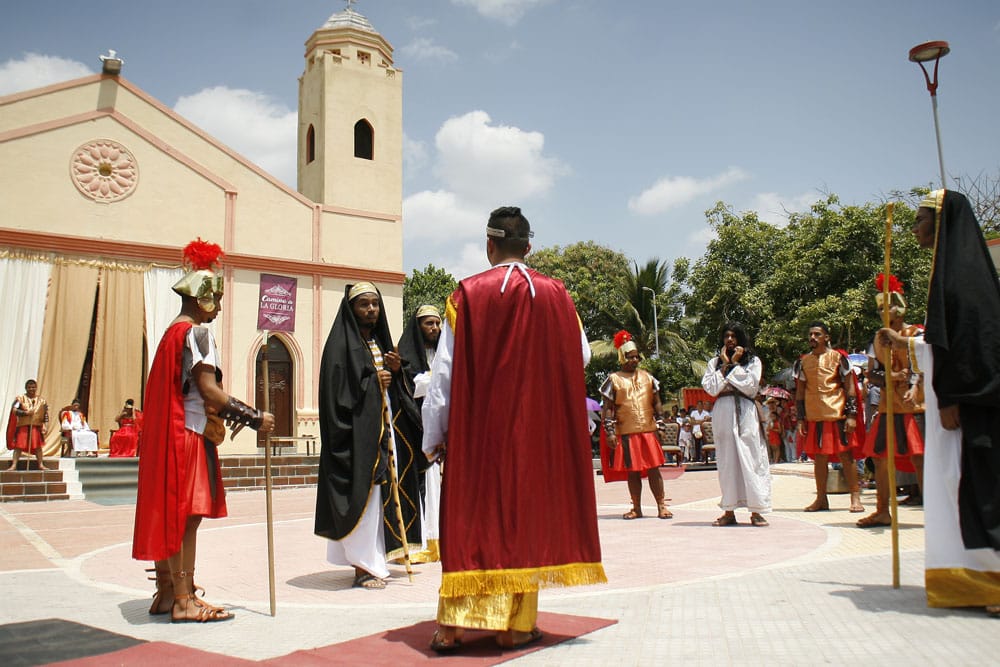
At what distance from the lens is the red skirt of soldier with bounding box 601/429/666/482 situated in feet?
31.4

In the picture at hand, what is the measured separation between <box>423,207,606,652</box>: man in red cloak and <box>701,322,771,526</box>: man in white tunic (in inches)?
189

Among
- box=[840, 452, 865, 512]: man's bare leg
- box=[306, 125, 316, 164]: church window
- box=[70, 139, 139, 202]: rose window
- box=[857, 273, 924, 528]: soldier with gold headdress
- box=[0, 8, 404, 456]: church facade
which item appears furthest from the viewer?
box=[306, 125, 316, 164]: church window

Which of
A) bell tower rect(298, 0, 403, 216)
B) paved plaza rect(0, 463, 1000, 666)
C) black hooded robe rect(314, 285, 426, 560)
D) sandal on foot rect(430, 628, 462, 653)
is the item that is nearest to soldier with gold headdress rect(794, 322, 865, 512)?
paved plaza rect(0, 463, 1000, 666)

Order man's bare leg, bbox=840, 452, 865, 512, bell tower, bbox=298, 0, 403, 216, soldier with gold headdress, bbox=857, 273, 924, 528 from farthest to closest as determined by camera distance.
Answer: bell tower, bbox=298, 0, 403, 216
man's bare leg, bbox=840, 452, 865, 512
soldier with gold headdress, bbox=857, 273, 924, 528

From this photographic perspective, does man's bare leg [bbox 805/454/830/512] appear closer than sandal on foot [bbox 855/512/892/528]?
No

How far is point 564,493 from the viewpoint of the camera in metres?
4.05

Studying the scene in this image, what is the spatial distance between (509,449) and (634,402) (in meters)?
6.02

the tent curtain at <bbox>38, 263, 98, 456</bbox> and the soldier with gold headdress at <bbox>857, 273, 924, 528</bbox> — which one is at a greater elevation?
the tent curtain at <bbox>38, 263, 98, 456</bbox>

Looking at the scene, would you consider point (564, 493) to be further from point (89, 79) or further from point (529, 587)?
point (89, 79)

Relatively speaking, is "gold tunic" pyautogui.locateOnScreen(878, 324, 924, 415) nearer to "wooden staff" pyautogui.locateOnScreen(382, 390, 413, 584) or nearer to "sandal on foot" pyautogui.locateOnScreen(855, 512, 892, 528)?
"sandal on foot" pyautogui.locateOnScreen(855, 512, 892, 528)

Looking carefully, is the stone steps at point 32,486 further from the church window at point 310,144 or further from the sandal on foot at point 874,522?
the sandal on foot at point 874,522

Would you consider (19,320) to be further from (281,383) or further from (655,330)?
(655,330)

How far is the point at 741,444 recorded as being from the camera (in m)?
8.73

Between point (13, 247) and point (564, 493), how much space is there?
2181 cm
